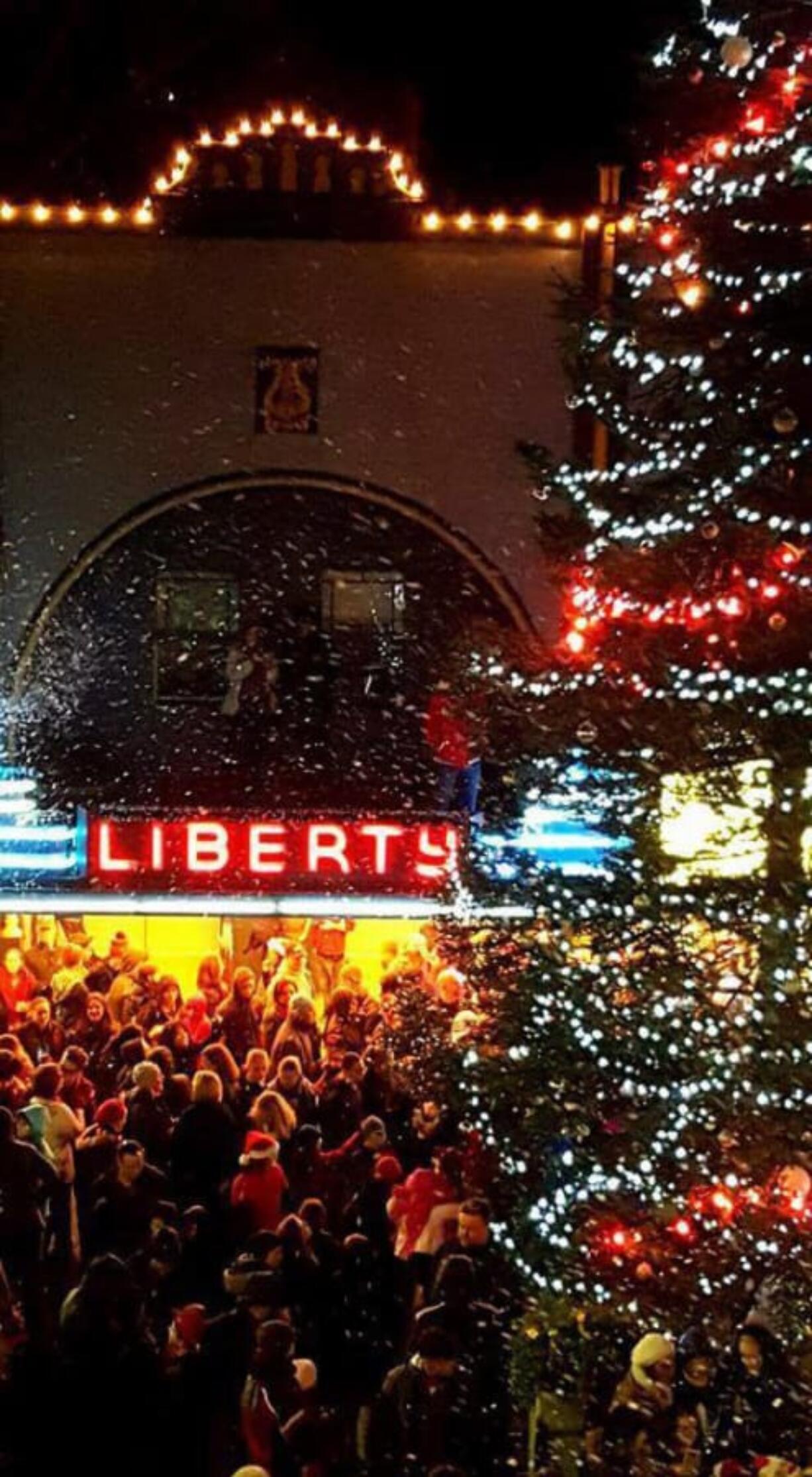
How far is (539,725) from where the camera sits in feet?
22.4

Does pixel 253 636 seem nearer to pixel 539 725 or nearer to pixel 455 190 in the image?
pixel 455 190

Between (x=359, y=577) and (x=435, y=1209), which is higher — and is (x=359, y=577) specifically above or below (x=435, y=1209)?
above

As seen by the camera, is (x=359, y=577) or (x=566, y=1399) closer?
(x=566, y=1399)

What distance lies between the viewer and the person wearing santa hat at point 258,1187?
896 centimetres

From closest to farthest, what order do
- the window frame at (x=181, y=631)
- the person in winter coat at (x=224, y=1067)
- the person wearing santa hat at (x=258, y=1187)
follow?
1. the person wearing santa hat at (x=258, y=1187)
2. the person in winter coat at (x=224, y=1067)
3. the window frame at (x=181, y=631)

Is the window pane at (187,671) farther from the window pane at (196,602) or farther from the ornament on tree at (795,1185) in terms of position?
the ornament on tree at (795,1185)

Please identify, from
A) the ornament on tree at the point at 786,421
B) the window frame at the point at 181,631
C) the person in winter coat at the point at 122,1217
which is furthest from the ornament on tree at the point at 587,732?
the window frame at the point at 181,631

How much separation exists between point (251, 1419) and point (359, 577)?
10324 mm

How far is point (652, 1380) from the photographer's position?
265 inches

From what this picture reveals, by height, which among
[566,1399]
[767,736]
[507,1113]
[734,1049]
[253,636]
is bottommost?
[566,1399]

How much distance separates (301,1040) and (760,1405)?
6086 mm

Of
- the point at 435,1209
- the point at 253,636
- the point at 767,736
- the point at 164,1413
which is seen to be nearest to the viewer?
the point at 767,736

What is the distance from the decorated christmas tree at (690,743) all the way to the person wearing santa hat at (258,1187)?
232 cm

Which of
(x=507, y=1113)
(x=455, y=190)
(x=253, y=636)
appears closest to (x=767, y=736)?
(x=507, y=1113)
